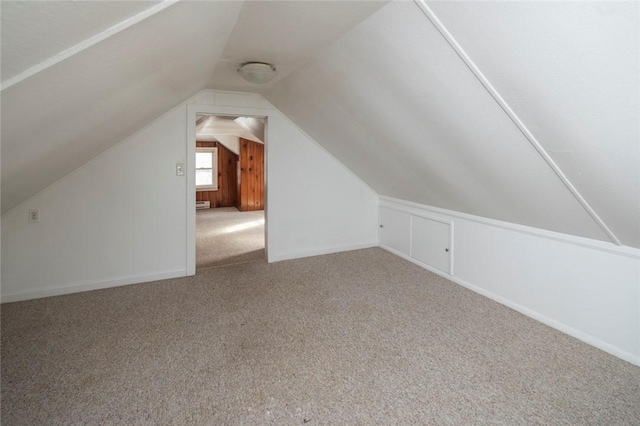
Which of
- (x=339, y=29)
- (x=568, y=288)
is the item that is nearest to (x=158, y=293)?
(x=339, y=29)

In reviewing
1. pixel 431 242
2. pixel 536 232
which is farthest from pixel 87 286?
pixel 536 232

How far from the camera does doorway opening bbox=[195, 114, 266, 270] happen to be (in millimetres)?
5492

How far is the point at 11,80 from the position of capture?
36.4 inches

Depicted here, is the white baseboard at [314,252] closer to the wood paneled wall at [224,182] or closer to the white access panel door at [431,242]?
the white access panel door at [431,242]

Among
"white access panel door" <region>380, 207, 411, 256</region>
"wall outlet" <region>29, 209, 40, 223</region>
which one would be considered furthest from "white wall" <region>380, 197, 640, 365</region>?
"wall outlet" <region>29, 209, 40, 223</region>

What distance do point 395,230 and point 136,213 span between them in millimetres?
2832

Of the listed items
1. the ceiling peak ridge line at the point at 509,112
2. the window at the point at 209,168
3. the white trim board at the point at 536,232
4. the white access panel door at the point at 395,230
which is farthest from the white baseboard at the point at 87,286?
the window at the point at 209,168

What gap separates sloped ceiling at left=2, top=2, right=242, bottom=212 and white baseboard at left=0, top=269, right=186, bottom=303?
0.76 metres

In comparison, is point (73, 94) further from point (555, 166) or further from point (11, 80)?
point (555, 166)

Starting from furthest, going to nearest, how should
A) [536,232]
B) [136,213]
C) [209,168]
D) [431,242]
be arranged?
[209,168], [431,242], [136,213], [536,232]

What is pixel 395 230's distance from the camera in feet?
13.2

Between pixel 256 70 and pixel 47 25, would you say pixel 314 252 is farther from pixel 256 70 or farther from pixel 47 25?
pixel 47 25

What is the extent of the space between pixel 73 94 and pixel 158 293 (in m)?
2.02

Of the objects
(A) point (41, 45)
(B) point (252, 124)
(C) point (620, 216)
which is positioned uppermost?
(B) point (252, 124)
